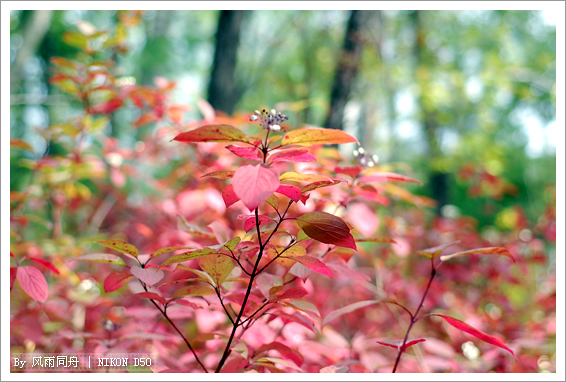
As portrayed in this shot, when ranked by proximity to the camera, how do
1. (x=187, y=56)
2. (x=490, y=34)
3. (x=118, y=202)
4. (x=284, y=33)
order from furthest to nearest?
(x=187, y=56) < (x=284, y=33) < (x=490, y=34) < (x=118, y=202)

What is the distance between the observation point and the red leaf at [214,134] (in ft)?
1.82

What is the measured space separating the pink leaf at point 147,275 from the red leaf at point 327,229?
0.30 metres

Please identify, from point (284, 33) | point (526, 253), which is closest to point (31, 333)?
point (526, 253)

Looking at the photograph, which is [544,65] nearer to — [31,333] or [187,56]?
[31,333]

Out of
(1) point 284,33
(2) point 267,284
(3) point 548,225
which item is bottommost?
(3) point 548,225

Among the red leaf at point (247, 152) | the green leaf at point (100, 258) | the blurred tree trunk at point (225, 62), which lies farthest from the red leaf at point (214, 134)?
the blurred tree trunk at point (225, 62)

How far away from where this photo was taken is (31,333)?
1.18 meters

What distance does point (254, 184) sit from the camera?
1.69ft

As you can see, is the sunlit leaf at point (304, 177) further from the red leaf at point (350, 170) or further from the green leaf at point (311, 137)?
the red leaf at point (350, 170)

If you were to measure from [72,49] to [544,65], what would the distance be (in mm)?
9696

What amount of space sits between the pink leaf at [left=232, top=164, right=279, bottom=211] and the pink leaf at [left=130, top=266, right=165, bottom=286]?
281 mm

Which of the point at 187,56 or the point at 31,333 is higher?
the point at 187,56

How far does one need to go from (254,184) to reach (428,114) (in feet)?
19.0

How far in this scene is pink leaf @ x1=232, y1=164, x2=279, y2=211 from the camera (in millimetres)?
493
